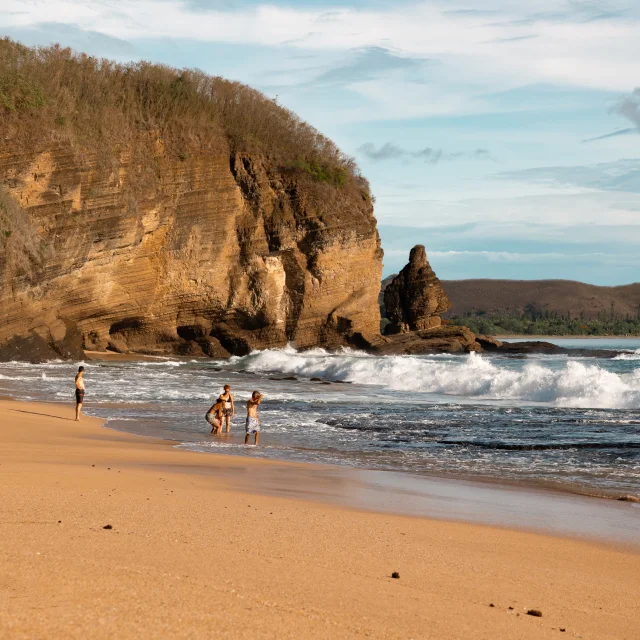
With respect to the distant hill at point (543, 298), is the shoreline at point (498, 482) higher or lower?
lower

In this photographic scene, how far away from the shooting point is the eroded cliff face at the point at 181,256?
3325 cm

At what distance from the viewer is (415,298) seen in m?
47.6

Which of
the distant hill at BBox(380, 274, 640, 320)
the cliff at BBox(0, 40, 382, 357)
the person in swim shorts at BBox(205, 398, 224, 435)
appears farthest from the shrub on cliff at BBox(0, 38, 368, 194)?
the distant hill at BBox(380, 274, 640, 320)

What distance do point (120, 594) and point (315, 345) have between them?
130 ft

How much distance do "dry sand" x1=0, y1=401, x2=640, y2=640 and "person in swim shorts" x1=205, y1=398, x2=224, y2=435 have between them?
6592 millimetres

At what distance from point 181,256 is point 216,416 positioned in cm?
2487

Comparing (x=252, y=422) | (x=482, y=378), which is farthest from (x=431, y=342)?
(x=252, y=422)

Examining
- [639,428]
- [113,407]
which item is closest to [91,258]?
[113,407]

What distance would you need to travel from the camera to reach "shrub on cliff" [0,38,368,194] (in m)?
34.2

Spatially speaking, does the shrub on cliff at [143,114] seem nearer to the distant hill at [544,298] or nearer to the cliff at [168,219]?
the cliff at [168,219]

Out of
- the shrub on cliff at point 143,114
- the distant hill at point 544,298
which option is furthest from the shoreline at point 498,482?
the distant hill at point 544,298

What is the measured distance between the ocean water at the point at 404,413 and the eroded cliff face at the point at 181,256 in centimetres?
325

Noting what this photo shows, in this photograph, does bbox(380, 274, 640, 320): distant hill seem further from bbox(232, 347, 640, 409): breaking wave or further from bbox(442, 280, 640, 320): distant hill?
bbox(232, 347, 640, 409): breaking wave

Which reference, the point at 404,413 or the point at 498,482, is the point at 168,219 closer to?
the point at 404,413
